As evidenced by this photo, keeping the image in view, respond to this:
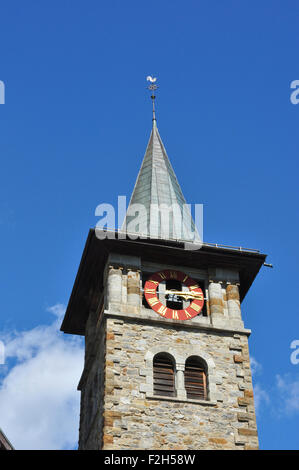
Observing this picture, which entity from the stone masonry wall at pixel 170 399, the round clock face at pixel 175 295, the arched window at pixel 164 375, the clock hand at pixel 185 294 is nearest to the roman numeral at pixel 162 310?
the round clock face at pixel 175 295

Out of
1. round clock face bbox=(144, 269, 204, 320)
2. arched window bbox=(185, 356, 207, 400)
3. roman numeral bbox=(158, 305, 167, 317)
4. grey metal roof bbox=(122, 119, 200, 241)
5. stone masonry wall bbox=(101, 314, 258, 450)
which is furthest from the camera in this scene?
grey metal roof bbox=(122, 119, 200, 241)

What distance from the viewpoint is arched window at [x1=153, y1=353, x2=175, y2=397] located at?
34906 millimetres

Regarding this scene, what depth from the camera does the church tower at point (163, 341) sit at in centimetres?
3381

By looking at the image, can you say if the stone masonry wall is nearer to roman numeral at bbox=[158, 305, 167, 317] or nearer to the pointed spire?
roman numeral at bbox=[158, 305, 167, 317]

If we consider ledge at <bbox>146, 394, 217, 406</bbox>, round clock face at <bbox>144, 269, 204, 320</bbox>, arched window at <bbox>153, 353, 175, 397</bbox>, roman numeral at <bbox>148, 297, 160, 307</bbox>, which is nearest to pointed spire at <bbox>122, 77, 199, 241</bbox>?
round clock face at <bbox>144, 269, 204, 320</bbox>

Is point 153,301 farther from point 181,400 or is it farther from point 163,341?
point 181,400

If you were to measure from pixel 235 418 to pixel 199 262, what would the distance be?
6.95 meters

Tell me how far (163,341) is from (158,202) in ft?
28.5

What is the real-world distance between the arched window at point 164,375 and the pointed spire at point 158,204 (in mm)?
5921

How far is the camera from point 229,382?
3556 cm

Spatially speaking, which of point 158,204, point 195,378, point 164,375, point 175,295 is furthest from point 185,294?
point 158,204

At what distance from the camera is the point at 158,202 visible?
140ft

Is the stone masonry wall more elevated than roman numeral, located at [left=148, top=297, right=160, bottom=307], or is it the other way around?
roman numeral, located at [left=148, top=297, right=160, bottom=307]
